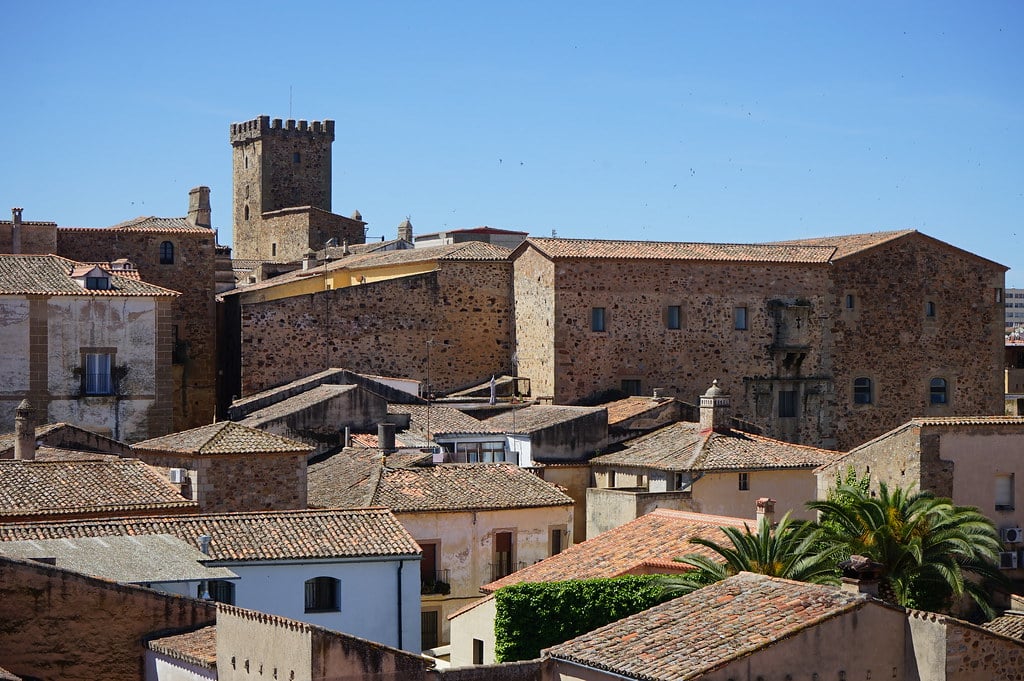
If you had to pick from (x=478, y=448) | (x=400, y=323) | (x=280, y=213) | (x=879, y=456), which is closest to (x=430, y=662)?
(x=879, y=456)

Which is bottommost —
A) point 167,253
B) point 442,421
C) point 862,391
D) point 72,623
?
point 72,623

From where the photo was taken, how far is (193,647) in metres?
20.9

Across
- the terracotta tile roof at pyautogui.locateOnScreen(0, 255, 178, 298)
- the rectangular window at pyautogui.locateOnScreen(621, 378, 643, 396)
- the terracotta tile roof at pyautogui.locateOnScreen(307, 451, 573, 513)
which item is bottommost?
the terracotta tile roof at pyautogui.locateOnScreen(307, 451, 573, 513)

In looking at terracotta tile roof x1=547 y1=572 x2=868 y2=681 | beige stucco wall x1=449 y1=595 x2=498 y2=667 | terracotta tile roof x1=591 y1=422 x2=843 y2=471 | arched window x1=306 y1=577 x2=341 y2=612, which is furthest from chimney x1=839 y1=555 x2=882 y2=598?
terracotta tile roof x1=591 y1=422 x2=843 y2=471

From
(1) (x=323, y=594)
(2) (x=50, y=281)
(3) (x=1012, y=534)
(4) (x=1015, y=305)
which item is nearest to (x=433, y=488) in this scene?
(1) (x=323, y=594)

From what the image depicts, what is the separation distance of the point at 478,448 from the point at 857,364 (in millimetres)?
14121

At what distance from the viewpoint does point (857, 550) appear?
26.4 meters

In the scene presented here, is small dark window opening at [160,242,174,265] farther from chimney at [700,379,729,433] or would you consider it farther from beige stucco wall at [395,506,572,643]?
beige stucco wall at [395,506,572,643]

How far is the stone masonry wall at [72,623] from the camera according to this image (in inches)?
821

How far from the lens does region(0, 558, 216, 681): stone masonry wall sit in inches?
821

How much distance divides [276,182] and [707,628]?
5452cm

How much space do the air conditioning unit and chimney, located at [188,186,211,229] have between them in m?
30.9

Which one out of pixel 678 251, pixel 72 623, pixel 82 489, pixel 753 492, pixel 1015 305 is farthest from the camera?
pixel 1015 305

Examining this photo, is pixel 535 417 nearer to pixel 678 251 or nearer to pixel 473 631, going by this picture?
pixel 678 251
